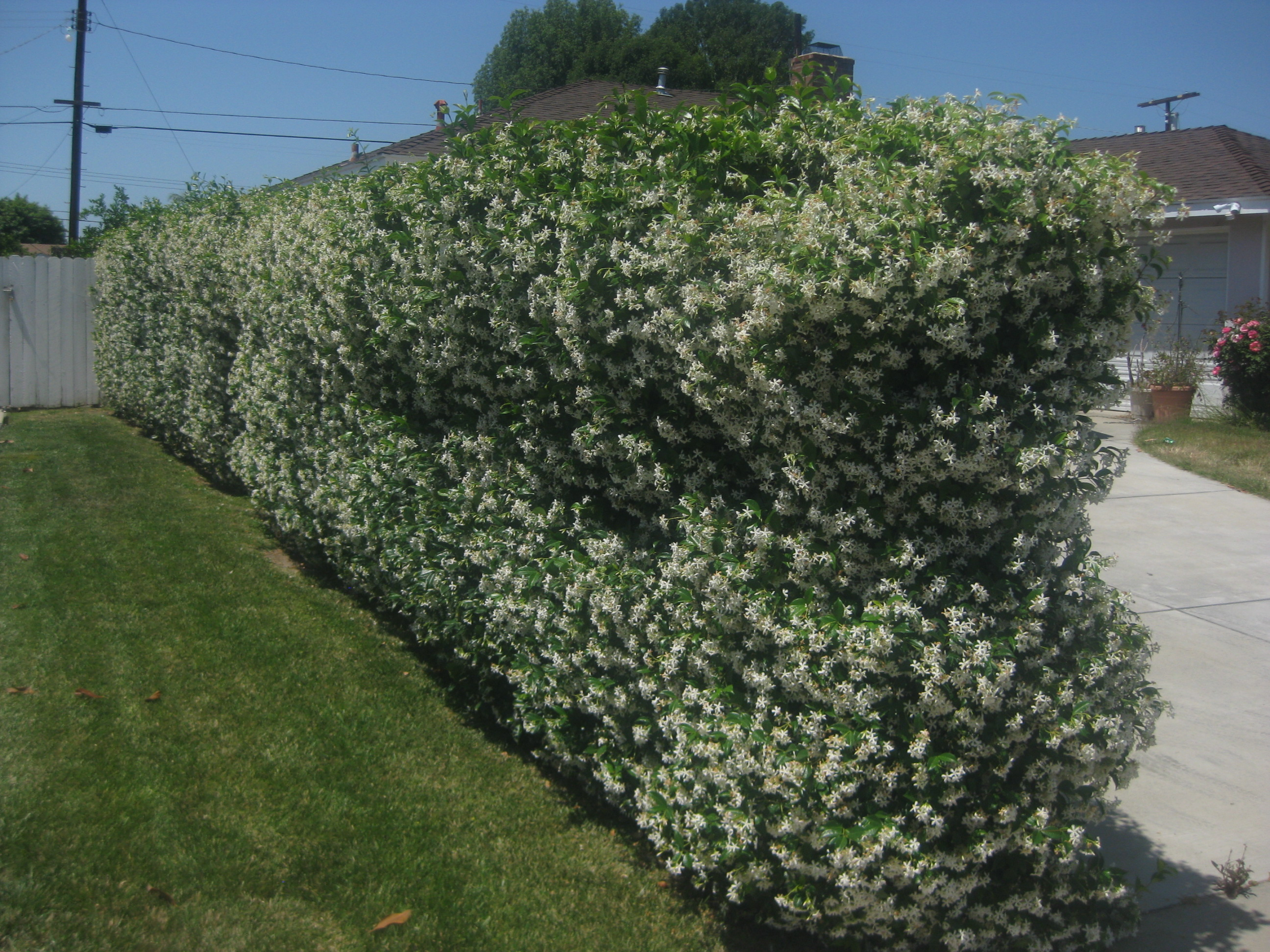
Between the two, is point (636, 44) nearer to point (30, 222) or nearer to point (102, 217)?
point (30, 222)

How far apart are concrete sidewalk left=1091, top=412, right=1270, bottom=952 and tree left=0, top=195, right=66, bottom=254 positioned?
108 feet

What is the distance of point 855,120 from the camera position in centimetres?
362

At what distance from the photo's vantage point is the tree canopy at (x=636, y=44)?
46.7 m

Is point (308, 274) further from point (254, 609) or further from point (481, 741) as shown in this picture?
point (481, 741)

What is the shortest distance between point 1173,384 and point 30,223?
35409 millimetres

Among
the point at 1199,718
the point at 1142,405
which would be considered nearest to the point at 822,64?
the point at 1199,718

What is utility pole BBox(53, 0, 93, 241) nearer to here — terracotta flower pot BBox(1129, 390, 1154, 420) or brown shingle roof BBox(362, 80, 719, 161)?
brown shingle roof BBox(362, 80, 719, 161)

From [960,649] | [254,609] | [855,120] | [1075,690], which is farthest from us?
[254,609]

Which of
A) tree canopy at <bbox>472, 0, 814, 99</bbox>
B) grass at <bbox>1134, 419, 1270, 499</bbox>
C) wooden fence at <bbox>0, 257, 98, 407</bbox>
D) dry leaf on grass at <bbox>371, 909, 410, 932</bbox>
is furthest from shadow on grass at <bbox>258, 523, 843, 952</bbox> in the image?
tree canopy at <bbox>472, 0, 814, 99</bbox>

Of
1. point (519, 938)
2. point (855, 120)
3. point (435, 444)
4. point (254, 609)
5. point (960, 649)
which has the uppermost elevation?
point (855, 120)

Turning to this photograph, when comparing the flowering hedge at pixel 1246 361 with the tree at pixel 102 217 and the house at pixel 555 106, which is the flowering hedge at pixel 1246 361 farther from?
the tree at pixel 102 217

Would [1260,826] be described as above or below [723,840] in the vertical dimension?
below

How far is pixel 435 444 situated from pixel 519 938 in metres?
2.41

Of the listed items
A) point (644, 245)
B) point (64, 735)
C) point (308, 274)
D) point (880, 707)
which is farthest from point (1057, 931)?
point (308, 274)
